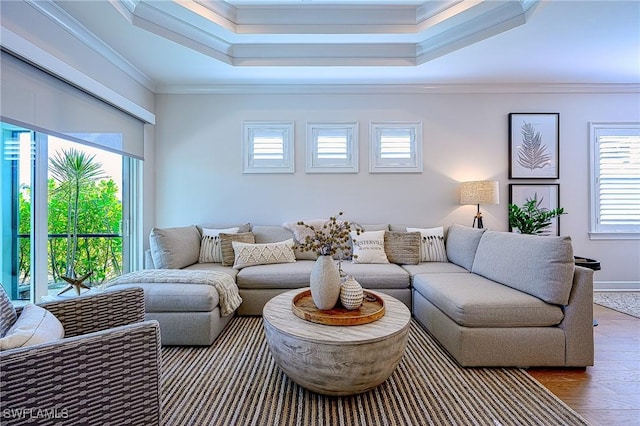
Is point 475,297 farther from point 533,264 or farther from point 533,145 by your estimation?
point 533,145

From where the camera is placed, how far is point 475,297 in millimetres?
2109

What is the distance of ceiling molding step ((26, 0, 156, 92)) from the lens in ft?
7.17

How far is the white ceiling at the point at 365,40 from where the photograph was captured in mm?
2506

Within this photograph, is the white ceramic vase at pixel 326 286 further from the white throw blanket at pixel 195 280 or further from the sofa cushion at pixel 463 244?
the sofa cushion at pixel 463 244

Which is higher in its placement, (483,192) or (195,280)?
(483,192)

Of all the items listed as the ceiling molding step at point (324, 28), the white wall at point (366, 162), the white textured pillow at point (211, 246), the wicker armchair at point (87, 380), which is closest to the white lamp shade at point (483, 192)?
the white wall at point (366, 162)

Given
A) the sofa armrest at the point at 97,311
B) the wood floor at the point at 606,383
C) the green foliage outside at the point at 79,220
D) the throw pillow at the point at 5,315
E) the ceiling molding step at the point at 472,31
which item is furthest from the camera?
the ceiling molding step at the point at 472,31

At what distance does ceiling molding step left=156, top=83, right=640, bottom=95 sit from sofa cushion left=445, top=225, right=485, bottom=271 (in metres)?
1.88

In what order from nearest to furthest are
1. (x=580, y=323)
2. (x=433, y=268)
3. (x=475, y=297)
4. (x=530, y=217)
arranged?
(x=580, y=323) < (x=475, y=297) < (x=433, y=268) < (x=530, y=217)

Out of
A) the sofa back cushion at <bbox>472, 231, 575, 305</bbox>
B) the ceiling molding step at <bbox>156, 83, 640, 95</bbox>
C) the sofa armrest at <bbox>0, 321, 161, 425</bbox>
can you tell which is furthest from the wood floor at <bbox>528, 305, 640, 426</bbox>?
the ceiling molding step at <bbox>156, 83, 640, 95</bbox>

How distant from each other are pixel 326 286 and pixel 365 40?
256 centimetres

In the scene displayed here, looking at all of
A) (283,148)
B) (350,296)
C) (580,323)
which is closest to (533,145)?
A: (580,323)

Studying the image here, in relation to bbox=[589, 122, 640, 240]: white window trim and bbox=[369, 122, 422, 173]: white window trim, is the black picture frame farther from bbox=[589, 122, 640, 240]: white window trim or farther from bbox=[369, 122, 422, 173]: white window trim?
bbox=[369, 122, 422, 173]: white window trim

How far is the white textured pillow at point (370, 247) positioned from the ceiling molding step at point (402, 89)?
6.34ft
